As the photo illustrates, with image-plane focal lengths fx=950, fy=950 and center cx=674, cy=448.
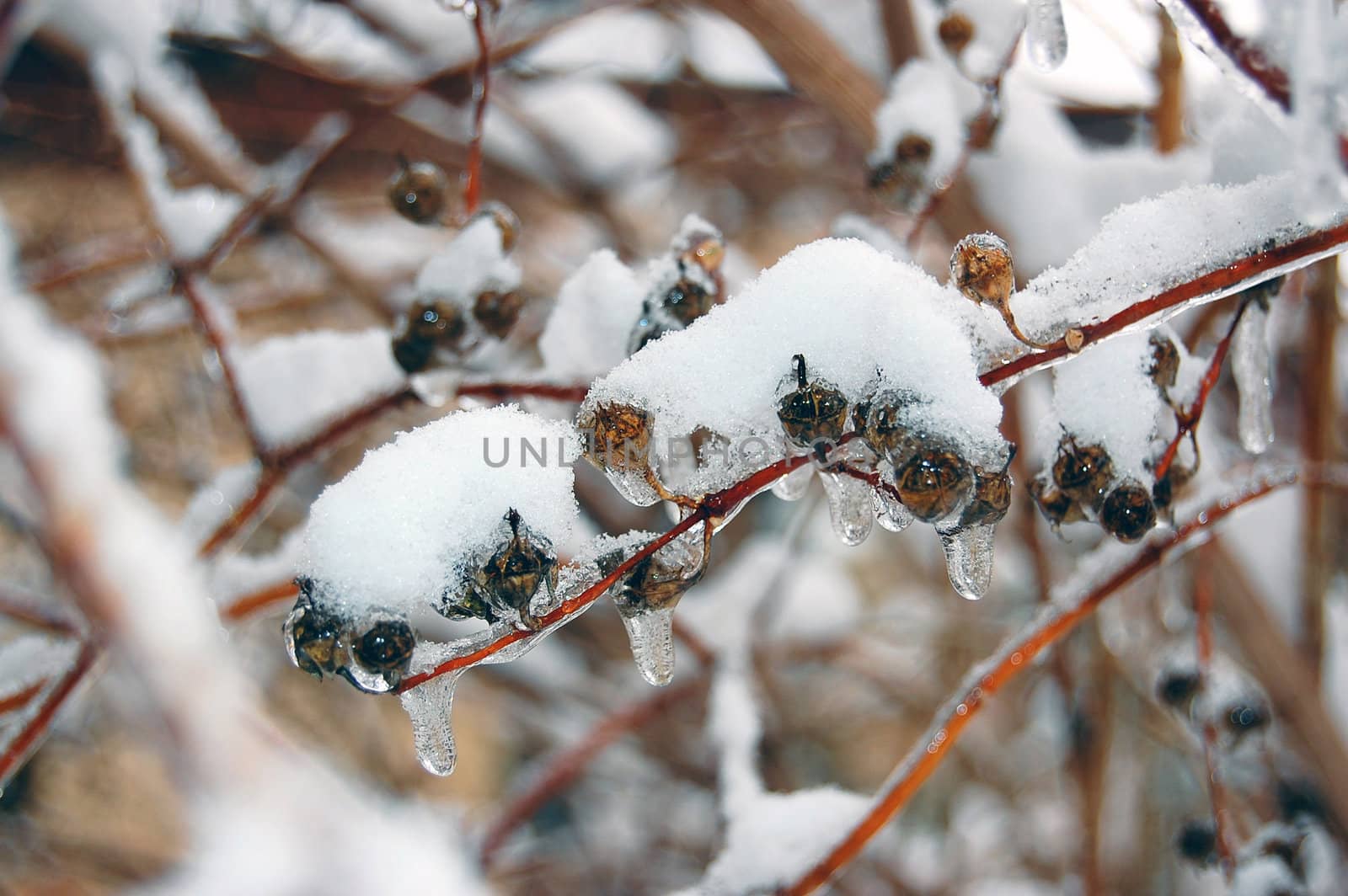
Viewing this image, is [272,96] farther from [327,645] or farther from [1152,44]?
[327,645]

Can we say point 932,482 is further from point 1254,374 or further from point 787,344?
point 1254,374

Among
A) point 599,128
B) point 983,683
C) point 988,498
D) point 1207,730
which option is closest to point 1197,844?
point 1207,730

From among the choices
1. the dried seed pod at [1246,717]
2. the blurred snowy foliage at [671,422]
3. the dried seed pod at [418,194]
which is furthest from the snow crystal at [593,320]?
the dried seed pod at [1246,717]

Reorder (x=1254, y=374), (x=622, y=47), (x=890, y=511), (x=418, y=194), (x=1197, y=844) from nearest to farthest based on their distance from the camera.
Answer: (x=890, y=511), (x=1254, y=374), (x=418, y=194), (x=1197, y=844), (x=622, y=47)

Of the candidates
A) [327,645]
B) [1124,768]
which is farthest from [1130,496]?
[1124,768]

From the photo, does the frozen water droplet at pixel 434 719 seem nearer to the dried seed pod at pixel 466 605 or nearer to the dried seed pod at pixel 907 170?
the dried seed pod at pixel 466 605

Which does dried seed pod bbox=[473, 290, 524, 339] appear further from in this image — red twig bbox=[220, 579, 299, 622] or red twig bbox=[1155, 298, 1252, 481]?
red twig bbox=[1155, 298, 1252, 481]

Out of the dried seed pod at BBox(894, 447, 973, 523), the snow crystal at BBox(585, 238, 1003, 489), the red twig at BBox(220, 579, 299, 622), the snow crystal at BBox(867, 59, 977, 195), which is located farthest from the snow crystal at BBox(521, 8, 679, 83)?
the dried seed pod at BBox(894, 447, 973, 523)
